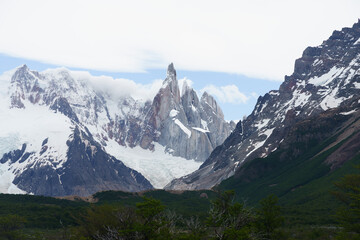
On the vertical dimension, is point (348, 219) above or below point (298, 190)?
above

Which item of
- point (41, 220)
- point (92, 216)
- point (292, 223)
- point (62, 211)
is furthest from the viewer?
point (62, 211)

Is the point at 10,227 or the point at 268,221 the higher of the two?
the point at 268,221

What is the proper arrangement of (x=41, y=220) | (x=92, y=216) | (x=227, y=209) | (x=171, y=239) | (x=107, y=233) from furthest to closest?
(x=41, y=220), (x=227, y=209), (x=92, y=216), (x=107, y=233), (x=171, y=239)

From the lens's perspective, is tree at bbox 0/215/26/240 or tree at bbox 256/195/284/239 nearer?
tree at bbox 256/195/284/239

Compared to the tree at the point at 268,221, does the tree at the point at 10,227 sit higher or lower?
lower

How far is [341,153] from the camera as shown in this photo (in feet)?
656

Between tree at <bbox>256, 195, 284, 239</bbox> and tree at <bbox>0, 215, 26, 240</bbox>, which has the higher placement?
tree at <bbox>256, 195, 284, 239</bbox>

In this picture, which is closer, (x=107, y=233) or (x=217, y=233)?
(x=217, y=233)

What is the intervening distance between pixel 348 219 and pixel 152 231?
3255 centimetres

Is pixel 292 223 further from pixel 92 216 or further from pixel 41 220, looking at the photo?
pixel 41 220

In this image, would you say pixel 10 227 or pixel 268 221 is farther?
pixel 10 227

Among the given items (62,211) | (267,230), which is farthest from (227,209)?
(62,211)

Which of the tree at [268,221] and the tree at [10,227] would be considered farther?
the tree at [10,227]

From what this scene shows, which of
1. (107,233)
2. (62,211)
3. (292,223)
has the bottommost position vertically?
(62,211)
